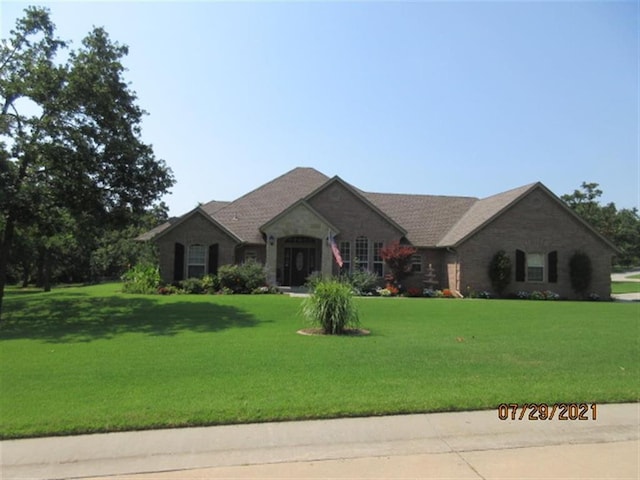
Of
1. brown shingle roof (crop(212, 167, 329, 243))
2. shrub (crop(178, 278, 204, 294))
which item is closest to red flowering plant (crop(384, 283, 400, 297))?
brown shingle roof (crop(212, 167, 329, 243))

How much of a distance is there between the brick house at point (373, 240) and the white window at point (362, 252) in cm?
6

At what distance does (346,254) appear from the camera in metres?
27.7

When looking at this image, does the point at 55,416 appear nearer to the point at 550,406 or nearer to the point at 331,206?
the point at 550,406

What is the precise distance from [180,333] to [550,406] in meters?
8.85

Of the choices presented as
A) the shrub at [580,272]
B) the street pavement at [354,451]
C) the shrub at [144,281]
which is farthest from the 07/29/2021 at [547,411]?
the shrub at [580,272]

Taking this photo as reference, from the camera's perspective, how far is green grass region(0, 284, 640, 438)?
20.1 feet

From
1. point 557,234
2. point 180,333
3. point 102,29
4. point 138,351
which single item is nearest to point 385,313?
point 180,333

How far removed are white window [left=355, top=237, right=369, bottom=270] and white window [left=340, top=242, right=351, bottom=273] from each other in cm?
50

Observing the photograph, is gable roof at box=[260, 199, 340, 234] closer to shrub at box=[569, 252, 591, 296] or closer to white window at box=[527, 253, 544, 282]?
white window at box=[527, 253, 544, 282]

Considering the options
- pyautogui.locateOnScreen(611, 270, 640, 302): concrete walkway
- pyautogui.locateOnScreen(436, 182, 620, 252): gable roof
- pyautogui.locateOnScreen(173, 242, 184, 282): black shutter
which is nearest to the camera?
pyautogui.locateOnScreen(173, 242, 184, 282): black shutter

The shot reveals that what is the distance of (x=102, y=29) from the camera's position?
59.0 ft

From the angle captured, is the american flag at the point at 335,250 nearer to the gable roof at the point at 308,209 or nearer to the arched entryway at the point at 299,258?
the gable roof at the point at 308,209

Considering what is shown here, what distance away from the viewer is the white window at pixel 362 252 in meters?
27.7

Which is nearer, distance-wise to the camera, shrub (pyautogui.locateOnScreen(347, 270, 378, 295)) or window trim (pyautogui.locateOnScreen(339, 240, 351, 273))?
shrub (pyautogui.locateOnScreen(347, 270, 378, 295))
